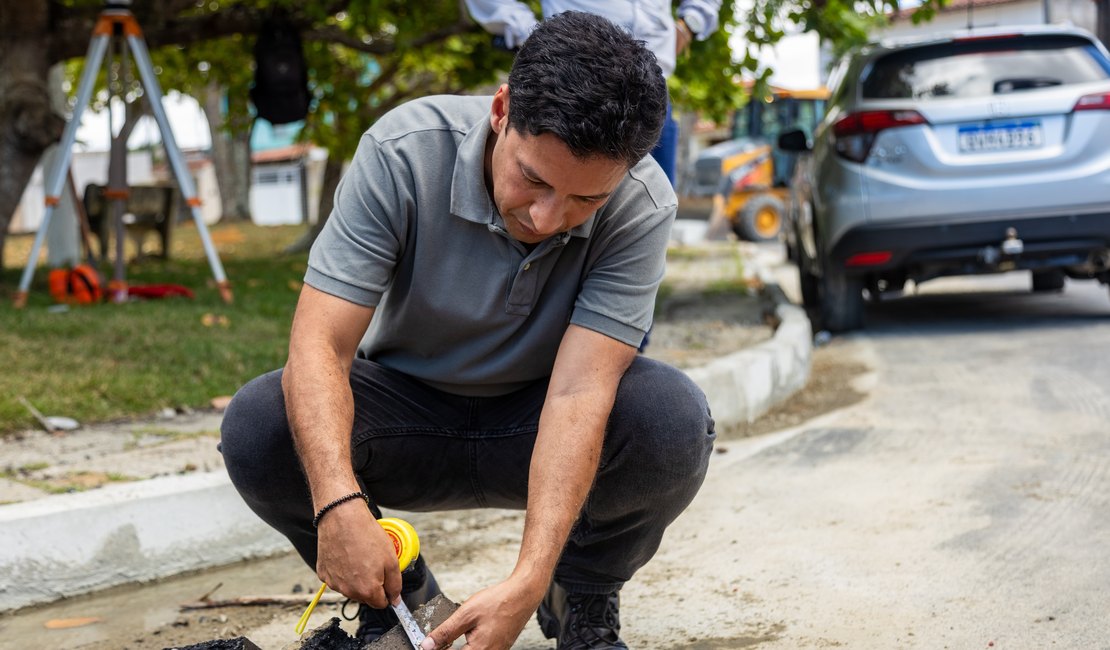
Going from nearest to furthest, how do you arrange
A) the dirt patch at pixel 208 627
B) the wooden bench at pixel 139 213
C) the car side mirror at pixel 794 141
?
the dirt patch at pixel 208 627 → the car side mirror at pixel 794 141 → the wooden bench at pixel 139 213

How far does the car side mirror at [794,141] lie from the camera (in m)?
7.97

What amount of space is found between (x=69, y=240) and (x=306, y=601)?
947 centimetres

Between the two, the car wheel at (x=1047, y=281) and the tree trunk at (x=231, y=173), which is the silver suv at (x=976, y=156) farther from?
the tree trunk at (x=231, y=173)

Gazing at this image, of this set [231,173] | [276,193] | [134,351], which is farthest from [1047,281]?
[276,193]

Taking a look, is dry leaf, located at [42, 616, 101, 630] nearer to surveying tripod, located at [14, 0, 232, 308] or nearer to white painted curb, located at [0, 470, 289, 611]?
white painted curb, located at [0, 470, 289, 611]

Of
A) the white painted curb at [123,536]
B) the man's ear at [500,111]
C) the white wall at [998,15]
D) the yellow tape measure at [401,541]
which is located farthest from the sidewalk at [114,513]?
the white wall at [998,15]

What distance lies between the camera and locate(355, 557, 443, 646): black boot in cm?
261

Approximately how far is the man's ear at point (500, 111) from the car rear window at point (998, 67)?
17.0ft

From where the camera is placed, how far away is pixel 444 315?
251cm

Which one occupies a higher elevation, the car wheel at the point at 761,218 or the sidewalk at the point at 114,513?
the sidewalk at the point at 114,513

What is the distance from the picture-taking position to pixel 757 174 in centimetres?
1948

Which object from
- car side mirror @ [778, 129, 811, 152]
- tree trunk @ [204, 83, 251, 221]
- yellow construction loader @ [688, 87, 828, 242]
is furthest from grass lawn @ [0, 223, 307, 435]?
tree trunk @ [204, 83, 251, 221]

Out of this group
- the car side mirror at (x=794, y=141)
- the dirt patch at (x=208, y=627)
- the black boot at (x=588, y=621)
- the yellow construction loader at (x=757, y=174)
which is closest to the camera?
the black boot at (x=588, y=621)

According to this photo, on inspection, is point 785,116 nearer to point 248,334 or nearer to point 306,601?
point 248,334
